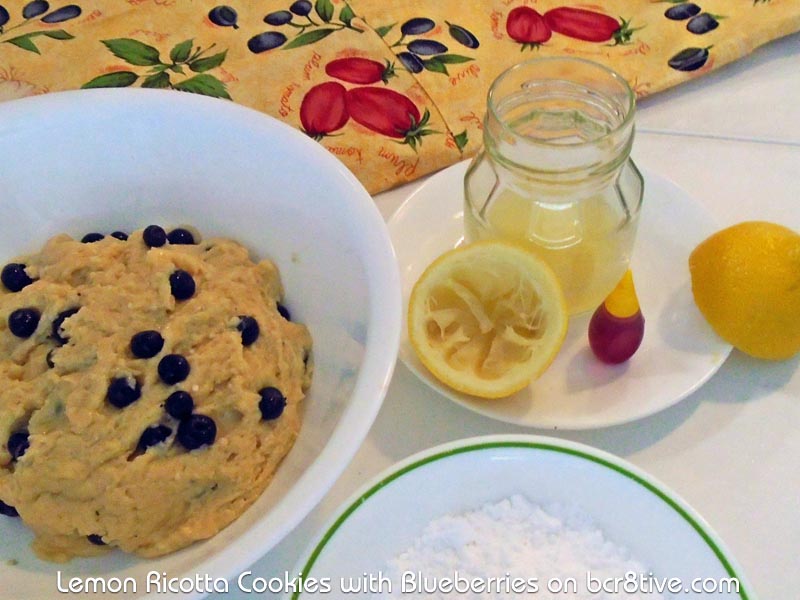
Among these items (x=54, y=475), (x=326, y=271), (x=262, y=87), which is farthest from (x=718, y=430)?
(x=262, y=87)

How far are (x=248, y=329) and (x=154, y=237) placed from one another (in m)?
0.18

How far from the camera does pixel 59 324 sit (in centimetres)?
75

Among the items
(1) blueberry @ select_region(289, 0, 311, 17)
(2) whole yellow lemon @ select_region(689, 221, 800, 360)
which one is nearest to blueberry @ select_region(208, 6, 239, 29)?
(1) blueberry @ select_region(289, 0, 311, 17)

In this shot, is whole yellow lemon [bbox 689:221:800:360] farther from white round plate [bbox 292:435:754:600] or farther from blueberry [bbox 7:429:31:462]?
blueberry [bbox 7:429:31:462]

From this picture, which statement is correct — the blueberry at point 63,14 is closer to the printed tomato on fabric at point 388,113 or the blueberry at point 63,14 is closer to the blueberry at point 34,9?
the blueberry at point 34,9

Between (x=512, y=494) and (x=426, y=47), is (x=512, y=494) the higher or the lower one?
the lower one

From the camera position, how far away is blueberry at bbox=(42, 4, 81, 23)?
1339 mm

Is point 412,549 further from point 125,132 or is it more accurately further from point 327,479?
point 125,132

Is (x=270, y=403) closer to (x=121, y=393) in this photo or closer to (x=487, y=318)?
(x=121, y=393)

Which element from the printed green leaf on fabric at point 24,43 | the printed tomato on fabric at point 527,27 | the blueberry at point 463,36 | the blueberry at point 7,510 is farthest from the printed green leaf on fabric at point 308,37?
the blueberry at point 7,510

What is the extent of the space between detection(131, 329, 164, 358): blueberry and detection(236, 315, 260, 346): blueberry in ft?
0.26

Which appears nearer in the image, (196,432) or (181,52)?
(196,432)

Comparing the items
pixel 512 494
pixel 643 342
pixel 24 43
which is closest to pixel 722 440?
pixel 643 342

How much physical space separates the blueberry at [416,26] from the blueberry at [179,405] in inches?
34.5
